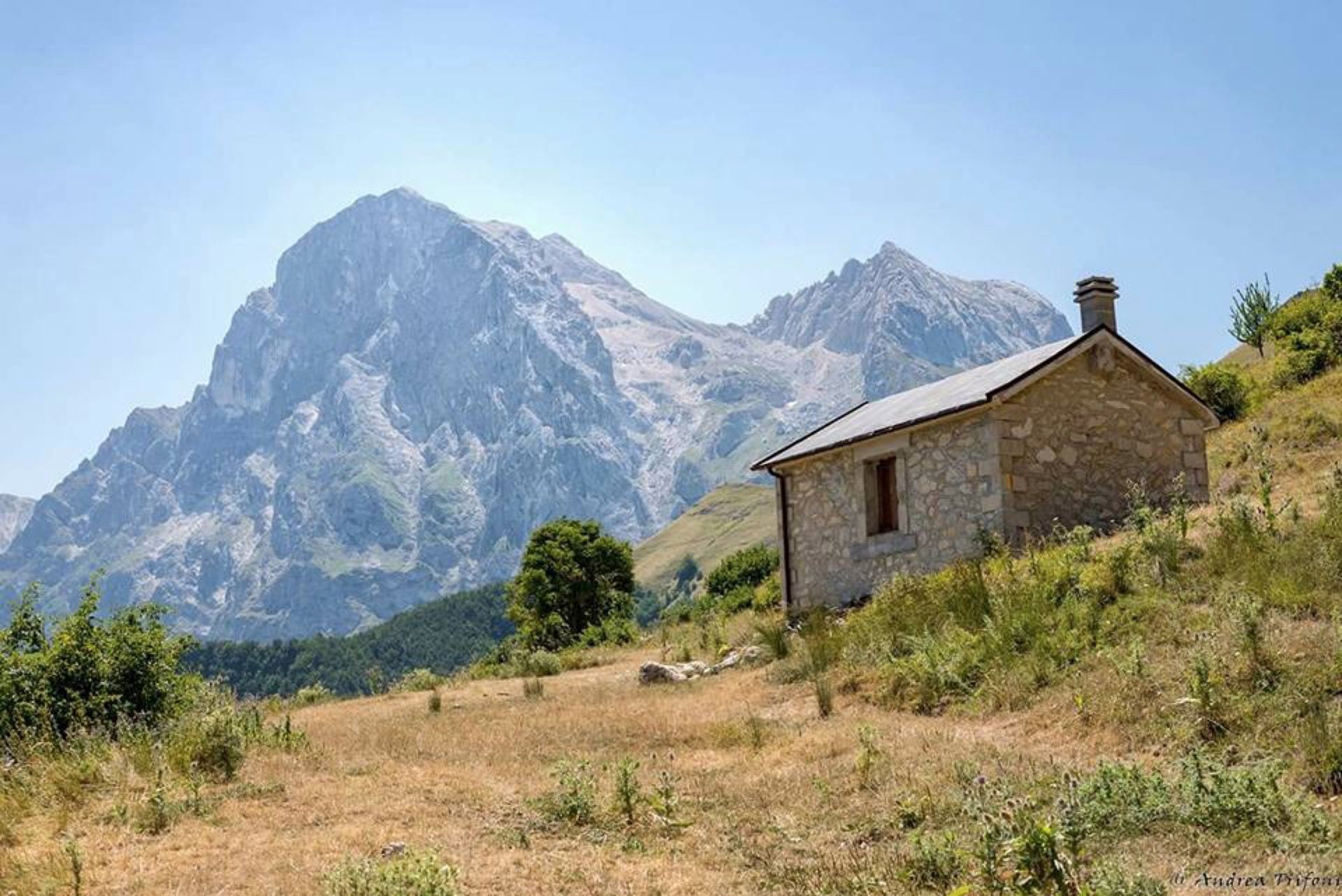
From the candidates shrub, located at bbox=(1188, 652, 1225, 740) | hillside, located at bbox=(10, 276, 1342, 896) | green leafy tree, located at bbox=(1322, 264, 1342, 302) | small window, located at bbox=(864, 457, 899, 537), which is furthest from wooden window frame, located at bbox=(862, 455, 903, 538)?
green leafy tree, located at bbox=(1322, 264, 1342, 302)

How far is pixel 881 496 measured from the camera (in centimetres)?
2155

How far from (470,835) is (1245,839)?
5.15 m

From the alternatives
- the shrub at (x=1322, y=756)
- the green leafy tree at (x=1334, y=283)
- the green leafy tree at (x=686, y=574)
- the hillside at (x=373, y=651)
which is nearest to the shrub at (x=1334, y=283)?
the green leafy tree at (x=1334, y=283)

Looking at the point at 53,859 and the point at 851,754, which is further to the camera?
the point at 851,754

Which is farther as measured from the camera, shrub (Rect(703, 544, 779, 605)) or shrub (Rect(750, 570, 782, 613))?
shrub (Rect(703, 544, 779, 605))

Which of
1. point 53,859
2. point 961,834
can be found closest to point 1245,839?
point 961,834

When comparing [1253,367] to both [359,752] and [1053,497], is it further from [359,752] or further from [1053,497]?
[359,752]

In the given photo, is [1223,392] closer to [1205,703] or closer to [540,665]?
[540,665]

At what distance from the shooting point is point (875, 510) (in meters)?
21.4

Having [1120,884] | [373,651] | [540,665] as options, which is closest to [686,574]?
[373,651]

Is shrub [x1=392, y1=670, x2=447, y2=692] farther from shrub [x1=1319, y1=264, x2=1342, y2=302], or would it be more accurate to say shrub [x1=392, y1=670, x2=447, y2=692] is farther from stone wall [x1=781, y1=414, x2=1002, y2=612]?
shrub [x1=1319, y1=264, x2=1342, y2=302]

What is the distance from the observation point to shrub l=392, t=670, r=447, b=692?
23.3m

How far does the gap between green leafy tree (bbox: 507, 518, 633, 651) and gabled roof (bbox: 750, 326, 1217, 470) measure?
15135 mm

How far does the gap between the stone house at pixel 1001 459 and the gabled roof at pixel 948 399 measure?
0.04 m
